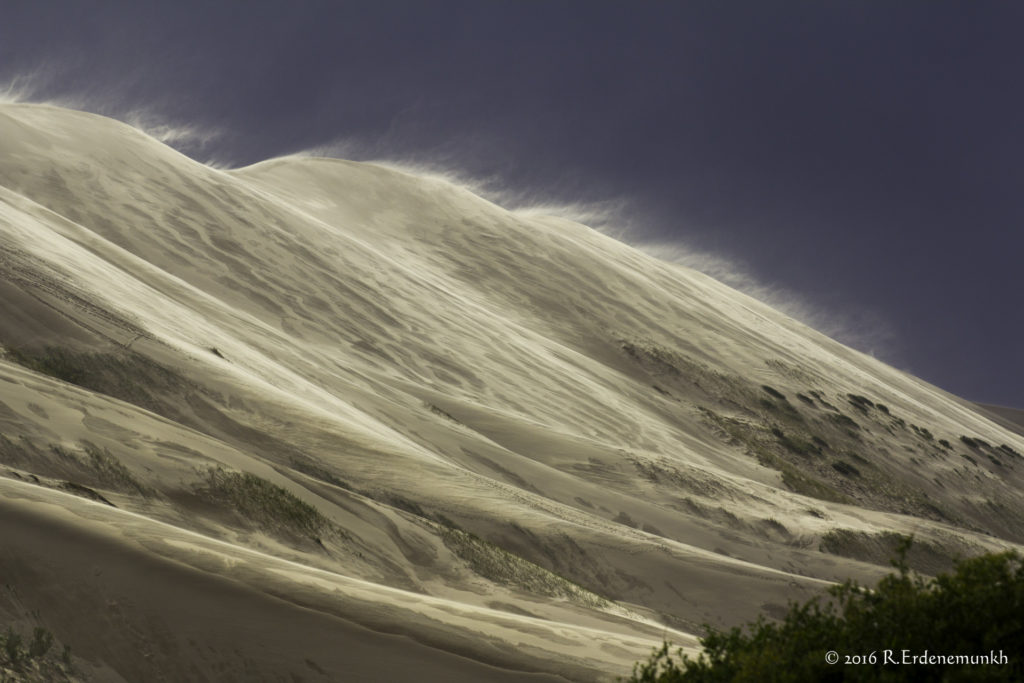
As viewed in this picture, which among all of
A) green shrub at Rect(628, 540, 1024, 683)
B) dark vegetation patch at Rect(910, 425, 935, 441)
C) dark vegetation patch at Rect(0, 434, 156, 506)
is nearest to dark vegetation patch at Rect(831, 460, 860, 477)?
dark vegetation patch at Rect(910, 425, 935, 441)

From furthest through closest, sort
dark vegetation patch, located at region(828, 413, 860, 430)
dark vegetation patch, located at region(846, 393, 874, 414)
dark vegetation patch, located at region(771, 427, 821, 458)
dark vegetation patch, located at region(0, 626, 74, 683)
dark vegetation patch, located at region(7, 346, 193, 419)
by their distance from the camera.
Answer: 1. dark vegetation patch, located at region(846, 393, 874, 414)
2. dark vegetation patch, located at region(828, 413, 860, 430)
3. dark vegetation patch, located at region(771, 427, 821, 458)
4. dark vegetation patch, located at region(7, 346, 193, 419)
5. dark vegetation patch, located at region(0, 626, 74, 683)

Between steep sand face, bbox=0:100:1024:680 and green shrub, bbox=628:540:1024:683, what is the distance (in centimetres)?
289

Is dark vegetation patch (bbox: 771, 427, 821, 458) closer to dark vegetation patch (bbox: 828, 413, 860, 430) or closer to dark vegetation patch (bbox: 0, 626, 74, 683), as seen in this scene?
dark vegetation patch (bbox: 828, 413, 860, 430)

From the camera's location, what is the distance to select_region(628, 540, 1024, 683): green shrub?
18.3 feet

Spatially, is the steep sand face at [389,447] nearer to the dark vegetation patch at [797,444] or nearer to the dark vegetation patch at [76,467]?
the dark vegetation patch at [76,467]

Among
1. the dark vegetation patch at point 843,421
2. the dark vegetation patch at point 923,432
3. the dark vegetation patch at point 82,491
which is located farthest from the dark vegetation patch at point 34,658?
the dark vegetation patch at point 923,432

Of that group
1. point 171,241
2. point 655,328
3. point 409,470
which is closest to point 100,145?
point 171,241

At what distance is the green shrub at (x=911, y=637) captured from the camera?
5.57m

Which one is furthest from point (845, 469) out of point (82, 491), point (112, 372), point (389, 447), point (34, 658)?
point (34, 658)

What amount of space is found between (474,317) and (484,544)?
1056 inches

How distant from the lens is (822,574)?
20.3 m

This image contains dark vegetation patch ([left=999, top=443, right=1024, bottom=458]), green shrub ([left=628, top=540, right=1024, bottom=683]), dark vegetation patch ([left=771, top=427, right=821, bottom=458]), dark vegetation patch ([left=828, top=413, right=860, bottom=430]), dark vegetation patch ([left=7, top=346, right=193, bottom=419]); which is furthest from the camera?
dark vegetation patch ([left=999, top=443, right=1024, bottom=458])

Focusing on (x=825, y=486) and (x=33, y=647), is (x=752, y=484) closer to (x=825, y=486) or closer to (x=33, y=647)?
(x=825, y=486)

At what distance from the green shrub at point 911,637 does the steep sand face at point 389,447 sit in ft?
9.47
